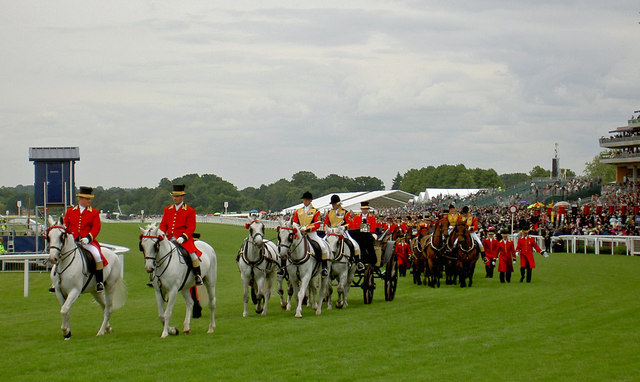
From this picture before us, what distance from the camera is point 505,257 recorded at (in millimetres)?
22828

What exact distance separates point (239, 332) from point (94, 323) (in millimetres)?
3124

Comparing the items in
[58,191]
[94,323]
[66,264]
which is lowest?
[94,323]

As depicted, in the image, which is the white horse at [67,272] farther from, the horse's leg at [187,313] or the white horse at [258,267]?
the white horse at [258,267]

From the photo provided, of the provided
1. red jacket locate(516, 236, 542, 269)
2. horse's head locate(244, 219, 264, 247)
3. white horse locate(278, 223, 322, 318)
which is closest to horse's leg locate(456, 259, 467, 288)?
red jacket locate(516, 236, 542, 269)

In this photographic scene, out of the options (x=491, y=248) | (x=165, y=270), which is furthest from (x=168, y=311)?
(x=491, y=248)

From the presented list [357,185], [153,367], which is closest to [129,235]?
[153,367]

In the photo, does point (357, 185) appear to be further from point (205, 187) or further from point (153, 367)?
point (153, 367)

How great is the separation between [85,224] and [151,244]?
150 cm

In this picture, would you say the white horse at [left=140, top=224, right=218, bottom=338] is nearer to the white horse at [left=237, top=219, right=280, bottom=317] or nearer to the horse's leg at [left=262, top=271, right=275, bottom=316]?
the white horse at [left=237, top=219, right=280, bottom=317]

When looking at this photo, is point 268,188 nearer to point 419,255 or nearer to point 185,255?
point 419,255

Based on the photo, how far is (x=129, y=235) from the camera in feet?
165

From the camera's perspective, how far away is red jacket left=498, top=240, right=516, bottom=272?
2275 cm

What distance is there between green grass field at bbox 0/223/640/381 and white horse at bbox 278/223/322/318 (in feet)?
1.88

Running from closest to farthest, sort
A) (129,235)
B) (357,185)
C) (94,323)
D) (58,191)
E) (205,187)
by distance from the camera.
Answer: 1. (94,323)
2. (58,191)
3. (129,235)
4. (205,187)
5. (357,185)
